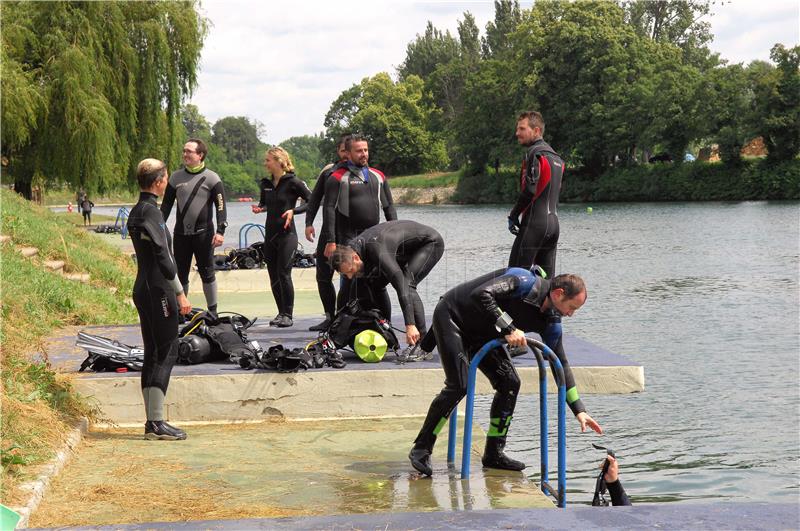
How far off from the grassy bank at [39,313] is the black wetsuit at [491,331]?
8.56ft

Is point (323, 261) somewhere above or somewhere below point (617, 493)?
above

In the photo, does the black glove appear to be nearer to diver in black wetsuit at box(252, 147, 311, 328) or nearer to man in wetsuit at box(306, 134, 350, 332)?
man in wetsuit at box(306, 134, 350, 332)

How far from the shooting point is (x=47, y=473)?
20.8 ft

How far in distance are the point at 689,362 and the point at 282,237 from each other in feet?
20.5

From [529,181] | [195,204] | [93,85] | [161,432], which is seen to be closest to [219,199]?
[195,204]

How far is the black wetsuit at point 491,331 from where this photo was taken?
6445 mm

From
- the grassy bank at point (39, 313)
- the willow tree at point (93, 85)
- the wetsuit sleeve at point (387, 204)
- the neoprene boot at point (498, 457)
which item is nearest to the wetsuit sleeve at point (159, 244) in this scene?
the grassy bank at point (39, 313)

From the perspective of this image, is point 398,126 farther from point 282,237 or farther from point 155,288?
point 155,288

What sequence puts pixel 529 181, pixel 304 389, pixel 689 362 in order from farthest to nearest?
pixel 689 362
pixel 529 181
pixel 304 389

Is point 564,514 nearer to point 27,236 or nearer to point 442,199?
point 27,236

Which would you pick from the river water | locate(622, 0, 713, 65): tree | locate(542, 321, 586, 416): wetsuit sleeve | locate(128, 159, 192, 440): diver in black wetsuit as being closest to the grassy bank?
locate(128, 159, 192, 440): diver in black wetsuit

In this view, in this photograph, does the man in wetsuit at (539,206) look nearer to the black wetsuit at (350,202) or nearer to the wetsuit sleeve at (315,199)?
the black wetsuit at (350,202)

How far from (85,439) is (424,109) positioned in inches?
4609

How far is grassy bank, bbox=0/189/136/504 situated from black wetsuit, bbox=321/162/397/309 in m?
3.09
